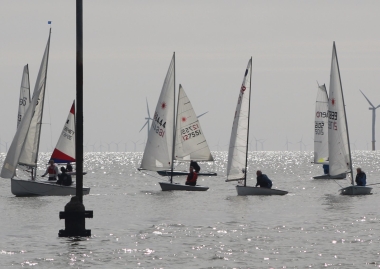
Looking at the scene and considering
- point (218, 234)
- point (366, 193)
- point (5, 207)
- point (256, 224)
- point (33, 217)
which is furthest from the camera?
point (366, 193)

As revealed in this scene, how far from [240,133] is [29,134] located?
12.7 metres

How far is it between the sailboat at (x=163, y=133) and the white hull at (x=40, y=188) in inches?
426

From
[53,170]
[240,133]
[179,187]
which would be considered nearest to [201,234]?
[240,133]

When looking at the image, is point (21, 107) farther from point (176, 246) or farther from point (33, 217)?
point (176, 246)

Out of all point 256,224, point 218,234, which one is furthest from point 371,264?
point 256,224

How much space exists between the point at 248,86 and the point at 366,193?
9.58 m

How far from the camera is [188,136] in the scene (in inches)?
2562

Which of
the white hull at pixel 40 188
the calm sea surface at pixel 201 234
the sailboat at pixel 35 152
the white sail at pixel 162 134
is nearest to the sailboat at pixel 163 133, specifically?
the white sail at pixel 162 134

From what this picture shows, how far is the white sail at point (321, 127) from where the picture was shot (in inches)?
3233

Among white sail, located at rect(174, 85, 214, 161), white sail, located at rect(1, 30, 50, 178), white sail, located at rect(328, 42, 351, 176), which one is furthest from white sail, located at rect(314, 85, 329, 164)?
white sail, located at rect(1, 30, 50, 178)

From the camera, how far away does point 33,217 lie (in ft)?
131

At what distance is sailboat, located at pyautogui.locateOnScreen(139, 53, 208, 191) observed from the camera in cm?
6172

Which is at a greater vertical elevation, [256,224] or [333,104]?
[333,104]

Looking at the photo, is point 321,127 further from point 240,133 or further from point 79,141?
point 79,141
